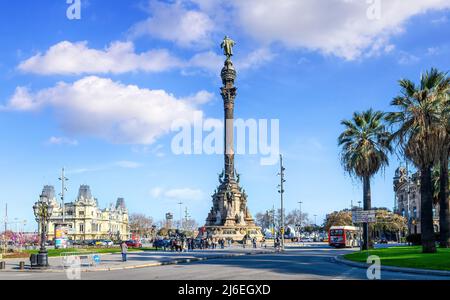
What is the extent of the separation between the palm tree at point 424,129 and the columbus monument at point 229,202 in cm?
4805

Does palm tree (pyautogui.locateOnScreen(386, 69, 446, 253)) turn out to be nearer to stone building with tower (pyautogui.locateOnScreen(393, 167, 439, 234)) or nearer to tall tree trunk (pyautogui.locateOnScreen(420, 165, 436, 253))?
tall tree trunk (pyautogui.locateOnScreen(420, 165, 436, 253))

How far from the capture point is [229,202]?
8625 cm

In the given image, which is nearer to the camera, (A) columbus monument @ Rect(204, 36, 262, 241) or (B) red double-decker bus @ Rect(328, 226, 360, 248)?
(B) red double-decker bus @ Rect(328, 226, 360, 248)

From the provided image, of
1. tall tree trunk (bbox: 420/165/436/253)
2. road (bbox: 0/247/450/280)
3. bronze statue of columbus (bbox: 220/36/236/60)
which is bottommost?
road (bbox: 0/247/450/280)

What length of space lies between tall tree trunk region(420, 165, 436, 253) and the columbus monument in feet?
156

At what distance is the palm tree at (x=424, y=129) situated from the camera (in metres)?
36.6

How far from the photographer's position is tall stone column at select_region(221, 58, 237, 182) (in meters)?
87.0

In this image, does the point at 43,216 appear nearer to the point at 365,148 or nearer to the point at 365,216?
the point at 365,216

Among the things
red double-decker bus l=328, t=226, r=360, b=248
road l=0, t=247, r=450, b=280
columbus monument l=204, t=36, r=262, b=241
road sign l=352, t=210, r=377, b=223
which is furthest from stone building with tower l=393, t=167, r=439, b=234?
road l=0, t=247, r=450, b=280

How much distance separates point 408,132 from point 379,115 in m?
13.4

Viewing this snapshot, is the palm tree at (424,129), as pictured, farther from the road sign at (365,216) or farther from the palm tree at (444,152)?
the road sign at (365,216)

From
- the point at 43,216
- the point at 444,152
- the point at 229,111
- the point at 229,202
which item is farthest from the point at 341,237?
the point at 43,216
